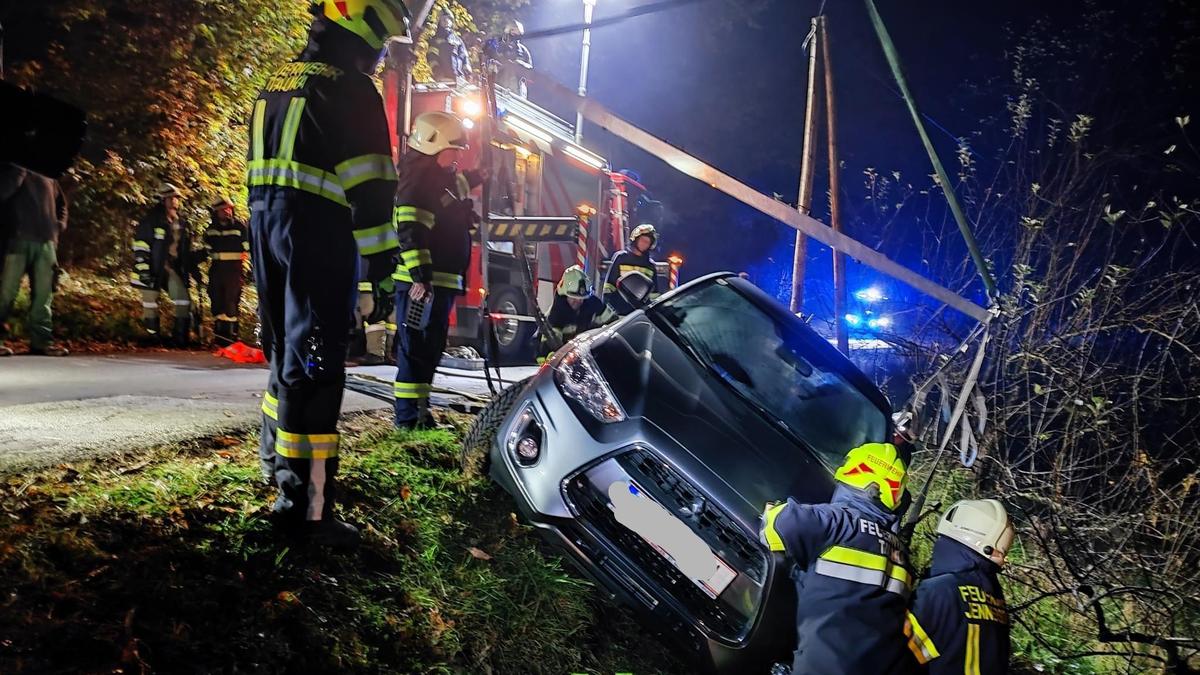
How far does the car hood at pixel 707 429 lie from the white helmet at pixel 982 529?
19.6 inches

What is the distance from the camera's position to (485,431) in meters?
3.56

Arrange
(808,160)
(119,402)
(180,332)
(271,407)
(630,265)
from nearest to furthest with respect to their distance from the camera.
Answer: (271,407) → (119,402) → (630,265) → (180,332) → (808,160)

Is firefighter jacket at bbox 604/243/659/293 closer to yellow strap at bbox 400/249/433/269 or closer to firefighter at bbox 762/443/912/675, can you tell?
yellow strap at bbox 400/249/433/269

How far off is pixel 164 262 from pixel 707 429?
705cm

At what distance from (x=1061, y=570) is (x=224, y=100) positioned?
1063cm

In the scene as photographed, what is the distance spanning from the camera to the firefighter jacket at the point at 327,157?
251 cm

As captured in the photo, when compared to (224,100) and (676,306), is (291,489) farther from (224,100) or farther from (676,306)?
(224,100)

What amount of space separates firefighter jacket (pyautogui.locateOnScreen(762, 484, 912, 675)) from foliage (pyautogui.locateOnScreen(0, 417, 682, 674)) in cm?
104

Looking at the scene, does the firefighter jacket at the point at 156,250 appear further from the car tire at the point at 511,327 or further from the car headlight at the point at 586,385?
the car headlight at the point at 586,385

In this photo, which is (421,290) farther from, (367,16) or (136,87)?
(136,87)

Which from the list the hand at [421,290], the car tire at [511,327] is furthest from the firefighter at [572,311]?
the car tire at [511,327]

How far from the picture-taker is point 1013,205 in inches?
305

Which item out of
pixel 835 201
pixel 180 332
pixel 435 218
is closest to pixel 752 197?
pixel 435 218

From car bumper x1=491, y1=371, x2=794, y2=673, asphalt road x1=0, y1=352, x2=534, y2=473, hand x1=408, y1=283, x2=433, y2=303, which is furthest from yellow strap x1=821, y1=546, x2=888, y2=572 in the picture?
asphalt road x1=0, y1=352, x2=534, y2=473
